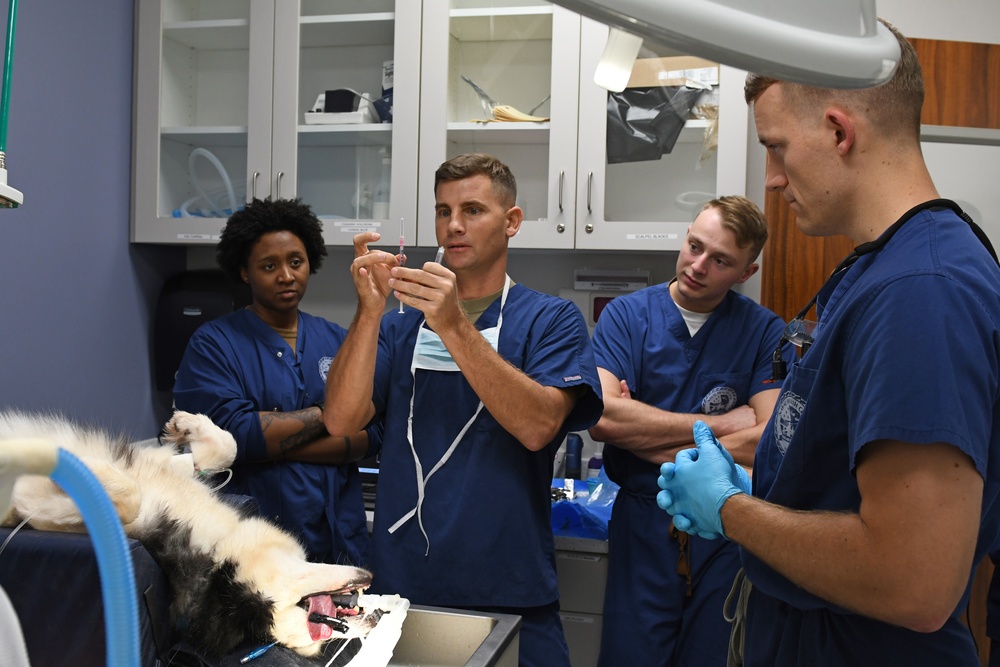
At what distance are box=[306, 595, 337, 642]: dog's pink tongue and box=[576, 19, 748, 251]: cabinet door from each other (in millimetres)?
1705

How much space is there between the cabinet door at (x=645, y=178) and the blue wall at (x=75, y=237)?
1.59m

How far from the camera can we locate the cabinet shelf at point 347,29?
2781mm

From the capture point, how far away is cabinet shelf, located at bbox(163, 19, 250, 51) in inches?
113

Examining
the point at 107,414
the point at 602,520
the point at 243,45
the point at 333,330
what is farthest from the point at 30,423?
the point at 243,45

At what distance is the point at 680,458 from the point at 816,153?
0.51 metres

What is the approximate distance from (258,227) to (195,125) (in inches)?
36.5

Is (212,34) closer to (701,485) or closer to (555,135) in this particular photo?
(555,135)

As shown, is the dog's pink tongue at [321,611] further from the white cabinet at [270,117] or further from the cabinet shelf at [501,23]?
the cabinet shelf at [501,23]

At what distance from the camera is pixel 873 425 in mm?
892

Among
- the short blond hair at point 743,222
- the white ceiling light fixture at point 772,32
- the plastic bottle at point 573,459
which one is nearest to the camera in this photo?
the white ceiling light fixture at point 772,32

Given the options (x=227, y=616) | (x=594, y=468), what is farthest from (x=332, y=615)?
(x=594, y=468)

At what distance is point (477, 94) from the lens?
2.76 meters

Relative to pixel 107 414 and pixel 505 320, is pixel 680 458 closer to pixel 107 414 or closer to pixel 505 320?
pixel 505 320

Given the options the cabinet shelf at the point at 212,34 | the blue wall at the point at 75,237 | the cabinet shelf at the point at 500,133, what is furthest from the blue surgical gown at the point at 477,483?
the cabinet shelf at the point at 212,34
